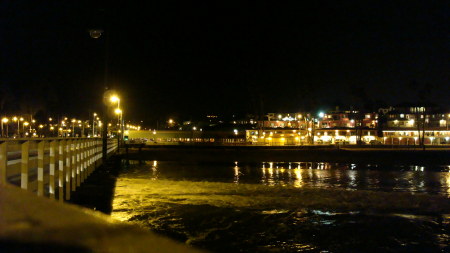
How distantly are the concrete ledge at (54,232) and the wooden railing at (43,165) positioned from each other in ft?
7.61

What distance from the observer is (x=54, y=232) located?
330 centimetres

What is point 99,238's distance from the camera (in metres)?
3.52

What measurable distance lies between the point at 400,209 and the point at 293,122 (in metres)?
125

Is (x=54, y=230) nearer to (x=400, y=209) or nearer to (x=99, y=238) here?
(x=99, y=238)

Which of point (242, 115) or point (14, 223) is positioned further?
point (242, 115)

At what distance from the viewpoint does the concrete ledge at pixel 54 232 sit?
3109mm

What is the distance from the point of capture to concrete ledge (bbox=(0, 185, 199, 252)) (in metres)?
3.11

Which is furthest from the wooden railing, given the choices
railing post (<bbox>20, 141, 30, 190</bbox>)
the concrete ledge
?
the concrete ledge

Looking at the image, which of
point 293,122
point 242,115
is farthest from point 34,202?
point 242,115

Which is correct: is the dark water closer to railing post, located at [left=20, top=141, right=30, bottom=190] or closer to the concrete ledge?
railing post, located at [left=20, top=141, right=30, bottom=190]

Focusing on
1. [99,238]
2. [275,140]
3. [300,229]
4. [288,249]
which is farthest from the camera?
[275,140]

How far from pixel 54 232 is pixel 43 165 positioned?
5659 millimetres

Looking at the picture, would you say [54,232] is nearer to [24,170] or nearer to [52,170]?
[24,170]

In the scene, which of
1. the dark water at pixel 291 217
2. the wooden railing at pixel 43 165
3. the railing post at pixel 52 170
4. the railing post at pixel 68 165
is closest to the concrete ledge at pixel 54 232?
the wooden railing at pixel 43 165
